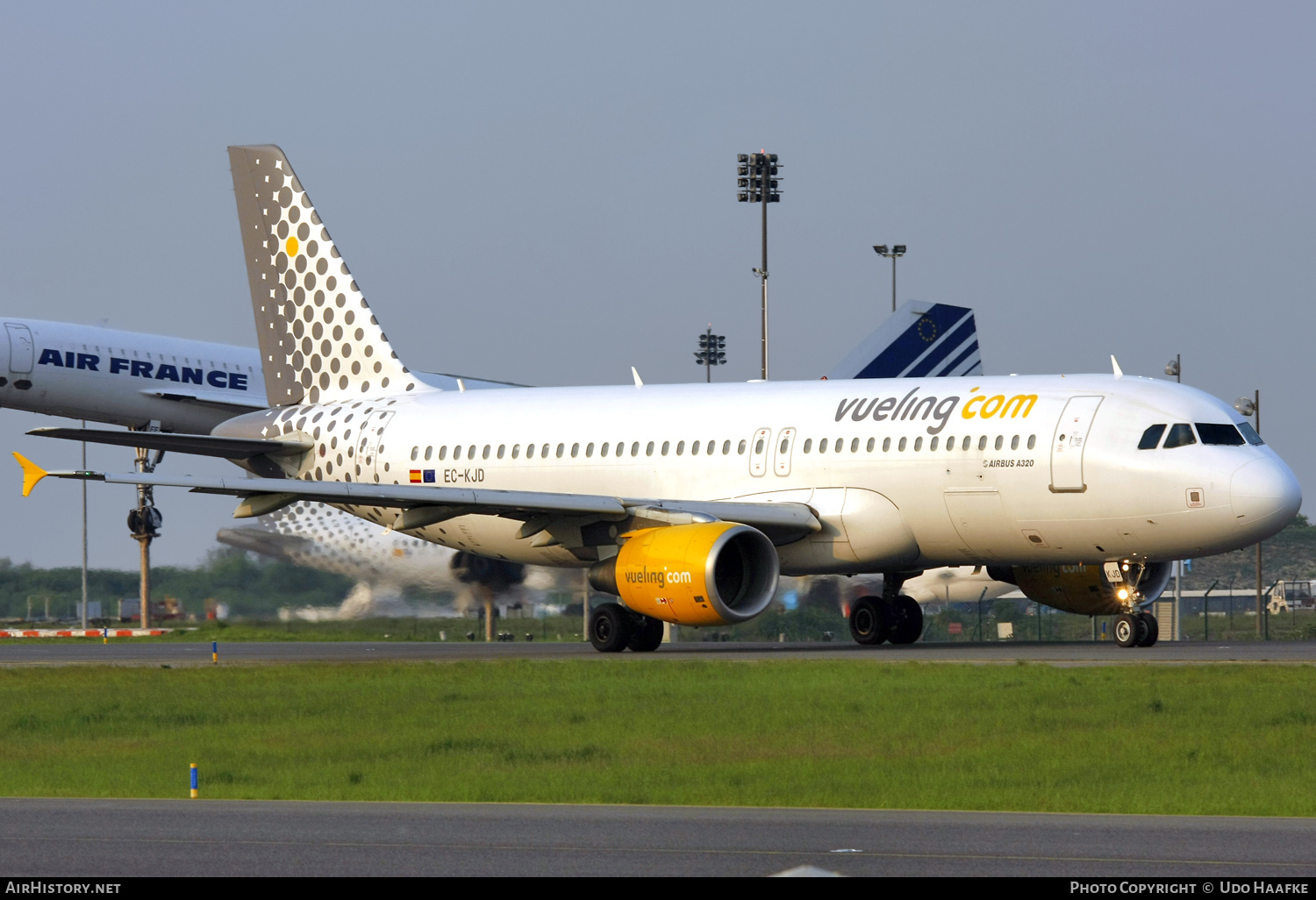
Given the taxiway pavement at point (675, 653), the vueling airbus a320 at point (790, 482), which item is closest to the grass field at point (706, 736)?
the taxiway pavement at point (675, 653)

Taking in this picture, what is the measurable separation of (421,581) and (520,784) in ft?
66.5

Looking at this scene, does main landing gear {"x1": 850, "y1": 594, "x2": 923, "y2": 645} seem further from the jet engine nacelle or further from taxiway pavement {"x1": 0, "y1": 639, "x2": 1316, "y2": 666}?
the jet engine nacelle

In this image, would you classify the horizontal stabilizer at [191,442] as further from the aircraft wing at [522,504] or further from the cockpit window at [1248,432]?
the cockpit window at [1248,432]

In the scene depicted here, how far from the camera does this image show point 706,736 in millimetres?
17750

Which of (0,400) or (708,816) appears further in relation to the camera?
(0,400)

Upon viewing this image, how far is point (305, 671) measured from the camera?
84.2ft

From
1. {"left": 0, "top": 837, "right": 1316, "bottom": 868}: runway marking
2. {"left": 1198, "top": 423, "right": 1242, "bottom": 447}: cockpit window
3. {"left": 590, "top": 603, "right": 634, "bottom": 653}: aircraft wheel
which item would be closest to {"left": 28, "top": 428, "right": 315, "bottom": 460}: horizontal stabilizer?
{"left": 590, "top": 603, "right": 634, "bottom": 653}: aircraft wheel

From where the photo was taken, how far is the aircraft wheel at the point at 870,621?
32.2m

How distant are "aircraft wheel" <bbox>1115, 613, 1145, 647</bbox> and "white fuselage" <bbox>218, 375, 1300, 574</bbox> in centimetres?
116

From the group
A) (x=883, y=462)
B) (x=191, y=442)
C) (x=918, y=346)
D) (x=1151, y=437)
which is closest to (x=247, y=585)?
(x=191, y=442)

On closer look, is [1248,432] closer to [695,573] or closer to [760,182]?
[695,573]

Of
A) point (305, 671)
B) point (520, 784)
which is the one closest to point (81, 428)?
point (305, 671)
